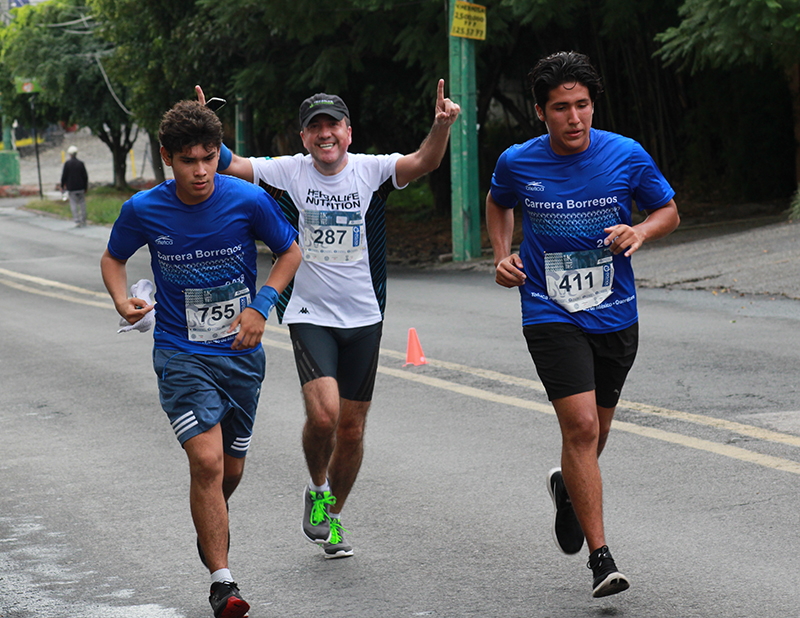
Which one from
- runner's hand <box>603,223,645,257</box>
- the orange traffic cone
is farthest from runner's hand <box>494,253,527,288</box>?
the orange traffic cone

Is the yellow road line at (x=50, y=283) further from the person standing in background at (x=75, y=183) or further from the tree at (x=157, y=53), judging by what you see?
the person standing in background at (x=75, y=183)

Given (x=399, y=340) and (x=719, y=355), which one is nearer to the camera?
(x=719, y=355)

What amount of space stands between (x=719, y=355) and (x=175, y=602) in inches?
232

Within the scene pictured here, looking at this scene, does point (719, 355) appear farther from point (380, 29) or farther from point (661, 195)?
point (380, 29)

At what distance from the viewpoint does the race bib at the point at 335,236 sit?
5.28 metres

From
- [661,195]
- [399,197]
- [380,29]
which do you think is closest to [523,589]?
[661,195]

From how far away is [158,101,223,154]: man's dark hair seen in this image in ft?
14.4

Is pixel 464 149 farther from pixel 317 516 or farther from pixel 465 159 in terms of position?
pixel 317 516

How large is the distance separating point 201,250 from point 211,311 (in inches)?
9.4

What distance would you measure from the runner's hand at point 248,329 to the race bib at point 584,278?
46.5 inches

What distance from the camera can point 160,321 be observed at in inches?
184

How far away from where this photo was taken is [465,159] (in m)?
18.8

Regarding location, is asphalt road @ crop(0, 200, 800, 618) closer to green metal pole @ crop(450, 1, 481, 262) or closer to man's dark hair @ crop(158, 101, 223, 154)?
man's dark hair @ crop(158, 101, 223, 154)

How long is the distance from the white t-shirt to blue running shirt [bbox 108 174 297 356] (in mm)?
666
